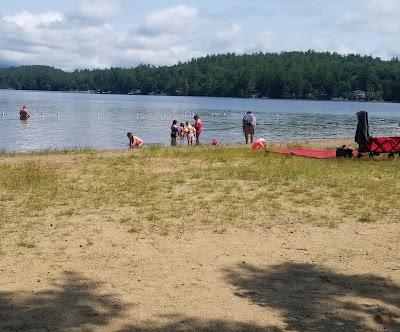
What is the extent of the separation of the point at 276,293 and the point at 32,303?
231cm

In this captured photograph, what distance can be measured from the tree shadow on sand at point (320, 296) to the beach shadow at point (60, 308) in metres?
1.35

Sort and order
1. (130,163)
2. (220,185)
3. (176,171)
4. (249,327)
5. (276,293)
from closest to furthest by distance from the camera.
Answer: (249,327) < (276,293) < (220,185) < (176,171) < (130,163)

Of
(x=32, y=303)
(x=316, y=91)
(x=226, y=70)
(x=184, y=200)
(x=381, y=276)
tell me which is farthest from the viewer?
(x=226, y=70)

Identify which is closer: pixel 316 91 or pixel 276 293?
pixel 276 293

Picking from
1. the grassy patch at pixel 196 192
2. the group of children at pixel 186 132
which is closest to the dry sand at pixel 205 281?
the grassy patch at pixel 196 192

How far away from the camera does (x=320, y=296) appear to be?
17.3ft

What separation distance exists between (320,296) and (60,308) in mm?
2441

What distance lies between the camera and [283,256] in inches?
256

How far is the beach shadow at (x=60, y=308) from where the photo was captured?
4.52 meters

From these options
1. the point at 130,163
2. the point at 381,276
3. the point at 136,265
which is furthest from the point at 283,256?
the point at 130,163

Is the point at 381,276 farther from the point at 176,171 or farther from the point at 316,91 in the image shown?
the point at 316,91

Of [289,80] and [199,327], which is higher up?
[289,80]

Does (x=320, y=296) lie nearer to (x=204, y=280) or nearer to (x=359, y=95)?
(x=204, y=280)

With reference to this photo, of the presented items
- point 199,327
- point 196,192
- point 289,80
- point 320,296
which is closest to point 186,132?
point 196,192
